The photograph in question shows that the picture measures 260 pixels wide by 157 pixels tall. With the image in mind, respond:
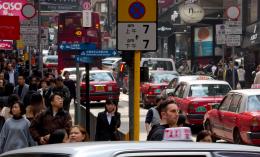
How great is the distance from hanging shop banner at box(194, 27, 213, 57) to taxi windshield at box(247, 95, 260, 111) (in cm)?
3498

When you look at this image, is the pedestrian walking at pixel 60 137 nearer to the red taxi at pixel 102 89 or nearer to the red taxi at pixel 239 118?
the red taxi at pixel 239 118

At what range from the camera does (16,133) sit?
10977 millimetres

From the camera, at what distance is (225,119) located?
1716 cm

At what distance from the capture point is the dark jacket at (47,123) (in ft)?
36.2

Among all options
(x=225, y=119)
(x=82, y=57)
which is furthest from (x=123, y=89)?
(x=82, y=57)

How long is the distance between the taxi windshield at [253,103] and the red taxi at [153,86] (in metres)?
13.6

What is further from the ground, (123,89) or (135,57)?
(135,57)

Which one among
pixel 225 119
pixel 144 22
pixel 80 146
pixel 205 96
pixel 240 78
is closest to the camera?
pixel 80 146

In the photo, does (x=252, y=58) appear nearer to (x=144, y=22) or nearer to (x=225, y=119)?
(x=225, y=119)

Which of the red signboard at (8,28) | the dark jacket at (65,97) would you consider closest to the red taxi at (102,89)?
the red signboard at (8,28)

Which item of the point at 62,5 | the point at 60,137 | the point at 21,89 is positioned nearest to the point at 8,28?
the point at 21,89

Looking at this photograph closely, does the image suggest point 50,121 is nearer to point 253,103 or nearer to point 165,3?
point 253,103

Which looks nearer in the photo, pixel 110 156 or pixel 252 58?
pixel 110 156

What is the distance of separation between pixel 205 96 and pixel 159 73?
10.8m
